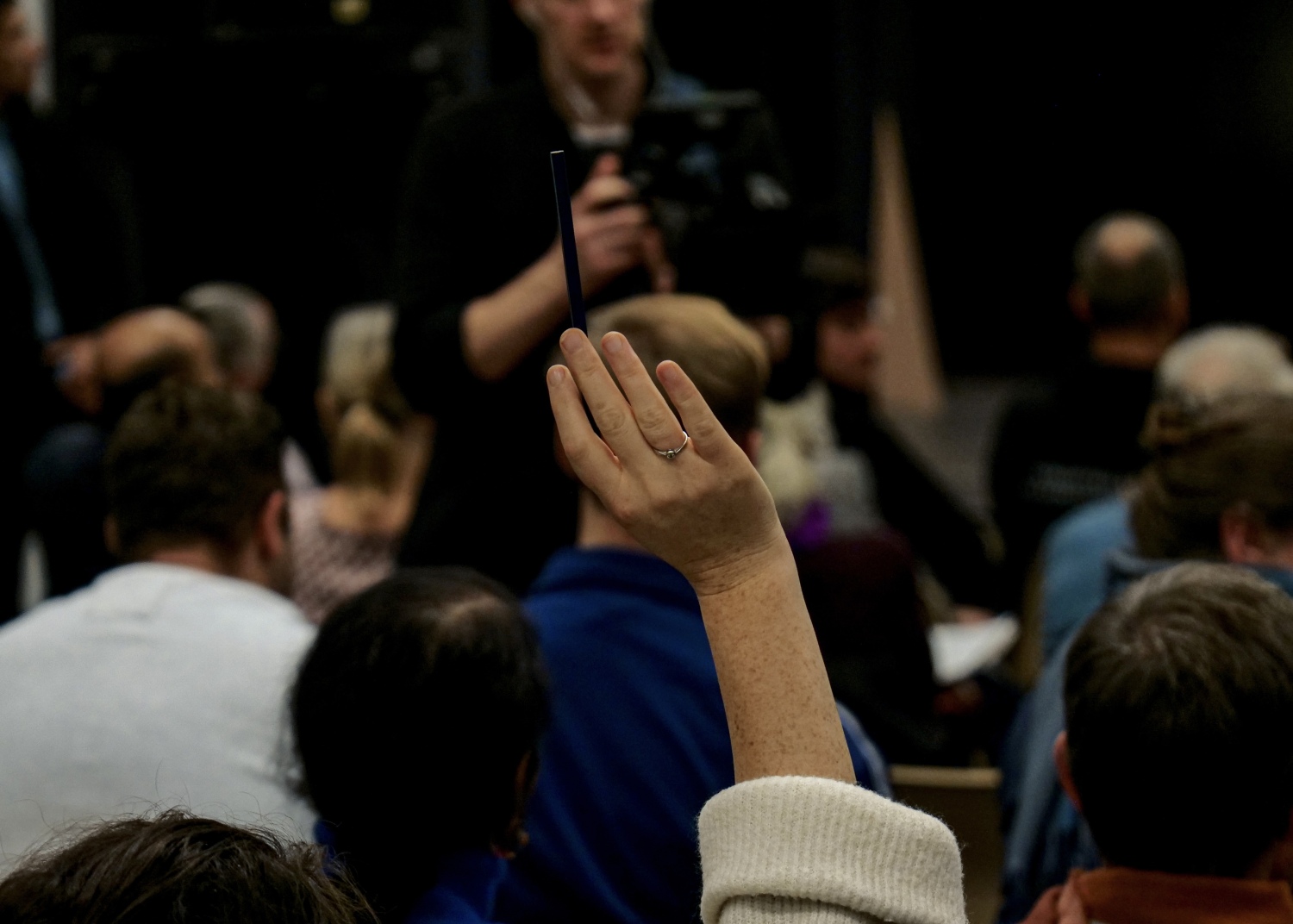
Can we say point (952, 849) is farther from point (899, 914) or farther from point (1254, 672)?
point (1254, 672)

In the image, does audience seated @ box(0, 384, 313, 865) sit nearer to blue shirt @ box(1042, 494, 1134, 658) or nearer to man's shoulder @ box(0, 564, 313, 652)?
man's shoulder @ box(0, 564, 313, 652)

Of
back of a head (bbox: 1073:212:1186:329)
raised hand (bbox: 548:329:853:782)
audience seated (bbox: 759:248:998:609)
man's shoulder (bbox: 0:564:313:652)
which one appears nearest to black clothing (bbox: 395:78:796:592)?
man's shoulder (bbox: 0:564:313:652)

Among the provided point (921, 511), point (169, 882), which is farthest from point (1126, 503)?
point (921, 511)

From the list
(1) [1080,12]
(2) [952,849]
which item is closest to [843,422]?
(1) [1080,12]

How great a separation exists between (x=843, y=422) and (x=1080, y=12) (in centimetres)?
285

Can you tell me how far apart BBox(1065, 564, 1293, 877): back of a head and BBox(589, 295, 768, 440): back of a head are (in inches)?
18.8

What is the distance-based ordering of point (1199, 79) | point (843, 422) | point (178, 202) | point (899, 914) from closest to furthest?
point (899, 914), point (843, 422), point (178, 202), point (1199, 79)

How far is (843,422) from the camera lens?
166 inches

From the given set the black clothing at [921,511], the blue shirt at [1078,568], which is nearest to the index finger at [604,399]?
the blue shirt at [1078,568]

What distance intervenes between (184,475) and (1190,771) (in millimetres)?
1278

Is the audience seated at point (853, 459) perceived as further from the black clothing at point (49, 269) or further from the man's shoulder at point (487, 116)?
the black clothing at point (49, 269)

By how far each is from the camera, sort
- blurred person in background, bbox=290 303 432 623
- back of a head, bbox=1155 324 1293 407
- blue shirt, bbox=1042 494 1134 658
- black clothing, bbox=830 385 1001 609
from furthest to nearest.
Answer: black clothing, bbox=830 385 1001 609
blurred person in background, bbox=290 303 432 623
back of a head, bbox=1155 324 1293 407
blue shirt, bbox=1042 494 1134 658

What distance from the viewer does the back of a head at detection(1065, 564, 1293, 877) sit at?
1.11m

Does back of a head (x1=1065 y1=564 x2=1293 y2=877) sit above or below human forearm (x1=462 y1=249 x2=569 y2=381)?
below
